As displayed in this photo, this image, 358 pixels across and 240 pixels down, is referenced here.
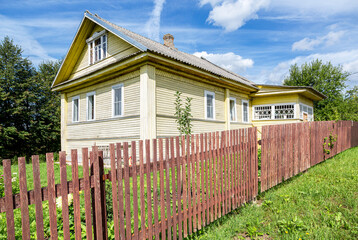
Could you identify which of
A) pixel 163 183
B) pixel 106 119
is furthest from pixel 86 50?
pixel 163 183

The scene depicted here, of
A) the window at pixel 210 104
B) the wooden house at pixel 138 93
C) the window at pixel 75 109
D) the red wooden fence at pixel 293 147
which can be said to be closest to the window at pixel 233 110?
the wooden house at pixel 138 93

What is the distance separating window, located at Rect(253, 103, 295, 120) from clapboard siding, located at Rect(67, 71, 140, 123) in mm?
10385

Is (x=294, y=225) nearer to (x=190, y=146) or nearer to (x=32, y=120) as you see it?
(x=190, y=146)

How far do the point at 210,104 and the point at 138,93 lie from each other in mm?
4722

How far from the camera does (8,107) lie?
1944cm

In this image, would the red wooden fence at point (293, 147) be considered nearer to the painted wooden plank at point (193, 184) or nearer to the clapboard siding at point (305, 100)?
the painted wooden plank at point (193, 184)

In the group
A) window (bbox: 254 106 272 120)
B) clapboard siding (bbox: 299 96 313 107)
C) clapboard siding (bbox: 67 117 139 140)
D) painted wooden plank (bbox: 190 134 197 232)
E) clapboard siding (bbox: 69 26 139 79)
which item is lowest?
painted wooden plank (bbox: 190 134 197 232)

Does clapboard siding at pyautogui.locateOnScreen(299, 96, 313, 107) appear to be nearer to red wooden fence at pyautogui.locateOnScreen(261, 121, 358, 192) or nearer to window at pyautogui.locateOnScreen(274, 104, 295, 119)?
window at pyautogui.locateOnScreen(274, 104, 295, 119)

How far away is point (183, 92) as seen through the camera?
10164mm

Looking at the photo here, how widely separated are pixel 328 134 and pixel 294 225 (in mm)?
6460

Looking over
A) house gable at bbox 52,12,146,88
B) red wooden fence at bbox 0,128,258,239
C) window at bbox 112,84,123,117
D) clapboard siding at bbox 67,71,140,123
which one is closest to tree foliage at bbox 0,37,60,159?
house gable at bbox 52,12,146,88

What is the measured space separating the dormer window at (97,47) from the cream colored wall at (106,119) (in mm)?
1611

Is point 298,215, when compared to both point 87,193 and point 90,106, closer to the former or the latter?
point 87,193

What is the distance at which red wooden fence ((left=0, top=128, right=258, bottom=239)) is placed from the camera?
1.70m
